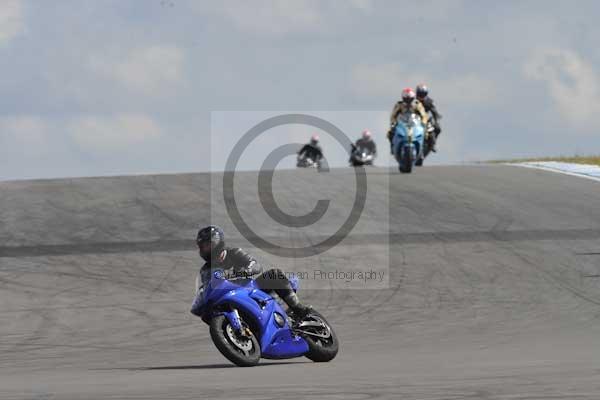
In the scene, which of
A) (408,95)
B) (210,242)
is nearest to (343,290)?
(210,242)

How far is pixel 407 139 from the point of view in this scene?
86.2 feet

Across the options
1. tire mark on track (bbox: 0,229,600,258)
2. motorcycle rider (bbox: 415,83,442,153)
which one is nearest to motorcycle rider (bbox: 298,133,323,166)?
motorcycle rider (bbox: 415,83,442,153)

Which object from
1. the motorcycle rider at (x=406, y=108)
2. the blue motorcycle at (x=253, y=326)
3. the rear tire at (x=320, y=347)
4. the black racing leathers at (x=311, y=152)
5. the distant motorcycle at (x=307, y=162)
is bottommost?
the rear tire at (x=320, y=347)

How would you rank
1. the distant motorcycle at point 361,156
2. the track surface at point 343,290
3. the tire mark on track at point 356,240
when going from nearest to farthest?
the track surface at point 343,290
the tire mark on track at point 356,240
the distant motorcycle at point 361,156

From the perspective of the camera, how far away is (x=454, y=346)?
12203mm

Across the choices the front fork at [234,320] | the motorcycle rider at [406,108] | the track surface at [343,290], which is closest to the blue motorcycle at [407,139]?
the motorcycle rider at [406,108]

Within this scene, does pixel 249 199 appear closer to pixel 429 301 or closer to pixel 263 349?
pixel 429 301

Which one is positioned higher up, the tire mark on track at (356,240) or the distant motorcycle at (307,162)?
the distant motorcycle at (307,162)

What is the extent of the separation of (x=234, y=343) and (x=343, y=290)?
6424 millimetres

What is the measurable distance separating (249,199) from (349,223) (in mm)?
3013

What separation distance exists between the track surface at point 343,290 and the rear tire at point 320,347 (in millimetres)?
195

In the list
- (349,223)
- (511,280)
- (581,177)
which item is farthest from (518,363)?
(581,177)

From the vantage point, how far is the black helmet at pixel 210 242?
10719mm

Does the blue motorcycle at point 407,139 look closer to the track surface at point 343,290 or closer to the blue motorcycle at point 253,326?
the track surface at point 343,290
